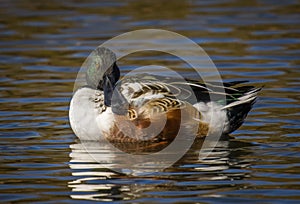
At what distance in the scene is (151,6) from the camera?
44.2ft

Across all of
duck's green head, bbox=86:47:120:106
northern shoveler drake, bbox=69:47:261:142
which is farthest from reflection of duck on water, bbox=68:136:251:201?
duck's green head, bbox=86:47:120:106

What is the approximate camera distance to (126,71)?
9.70m

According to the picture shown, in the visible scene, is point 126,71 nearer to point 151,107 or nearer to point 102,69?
point 102,69

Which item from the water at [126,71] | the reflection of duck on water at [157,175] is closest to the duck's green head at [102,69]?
the water at [126,71]

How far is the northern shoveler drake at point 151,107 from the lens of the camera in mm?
6664

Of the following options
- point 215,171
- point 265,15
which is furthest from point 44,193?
point 265,15

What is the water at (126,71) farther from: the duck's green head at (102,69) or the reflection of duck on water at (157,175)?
the duck's green head at (102,69)

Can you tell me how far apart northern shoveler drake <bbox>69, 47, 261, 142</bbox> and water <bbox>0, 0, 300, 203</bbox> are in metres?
0.23

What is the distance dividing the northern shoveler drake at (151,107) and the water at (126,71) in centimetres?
23

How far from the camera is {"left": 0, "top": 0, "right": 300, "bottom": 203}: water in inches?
218

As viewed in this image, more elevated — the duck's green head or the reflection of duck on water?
the duck's green head

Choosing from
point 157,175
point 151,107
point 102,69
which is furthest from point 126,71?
point 157,175

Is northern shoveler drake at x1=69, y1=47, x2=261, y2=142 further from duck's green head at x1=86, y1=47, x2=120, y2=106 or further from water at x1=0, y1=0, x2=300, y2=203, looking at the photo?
water at x1=0, y1=0, x2=300, y2=203

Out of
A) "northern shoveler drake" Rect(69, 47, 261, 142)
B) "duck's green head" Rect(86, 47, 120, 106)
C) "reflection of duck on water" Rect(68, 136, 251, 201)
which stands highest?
"duck's green head" Rect(86, 47, 120, 106)
